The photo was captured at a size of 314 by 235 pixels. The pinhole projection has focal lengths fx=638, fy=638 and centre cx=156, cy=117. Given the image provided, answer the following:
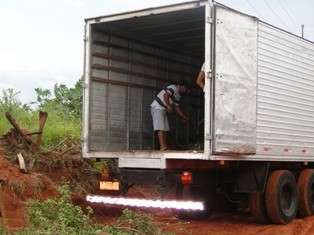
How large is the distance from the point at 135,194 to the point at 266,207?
224 cm

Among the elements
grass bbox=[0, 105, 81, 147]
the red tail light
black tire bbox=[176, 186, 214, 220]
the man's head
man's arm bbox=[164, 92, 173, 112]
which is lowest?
black tire bbox=[176, 186, 214, 220]

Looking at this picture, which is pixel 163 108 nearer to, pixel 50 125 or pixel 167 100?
pixel 167 100

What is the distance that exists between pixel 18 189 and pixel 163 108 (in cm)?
304

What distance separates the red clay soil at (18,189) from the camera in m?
10.4

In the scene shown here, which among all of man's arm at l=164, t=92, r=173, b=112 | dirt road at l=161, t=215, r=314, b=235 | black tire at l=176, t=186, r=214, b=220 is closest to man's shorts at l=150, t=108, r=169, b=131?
man's arm at l=164, t=92, r=173, b=112

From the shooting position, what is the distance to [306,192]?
1192 cm

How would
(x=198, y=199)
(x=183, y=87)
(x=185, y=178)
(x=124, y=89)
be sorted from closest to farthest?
(x=185, y=178) → (x=198, y=199) → (x=124, y=89) → (x=183, y=87)

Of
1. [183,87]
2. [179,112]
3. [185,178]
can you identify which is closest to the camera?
[185,178]

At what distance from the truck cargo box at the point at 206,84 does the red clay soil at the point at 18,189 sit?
1.18 meters

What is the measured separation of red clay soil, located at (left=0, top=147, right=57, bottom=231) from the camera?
1036 cm

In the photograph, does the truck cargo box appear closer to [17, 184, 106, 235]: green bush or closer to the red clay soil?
the red clay soil

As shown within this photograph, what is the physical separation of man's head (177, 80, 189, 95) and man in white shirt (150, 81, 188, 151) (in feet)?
0.12

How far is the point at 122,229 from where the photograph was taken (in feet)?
25.9

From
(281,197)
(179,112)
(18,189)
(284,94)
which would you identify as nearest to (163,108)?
(179,112)
